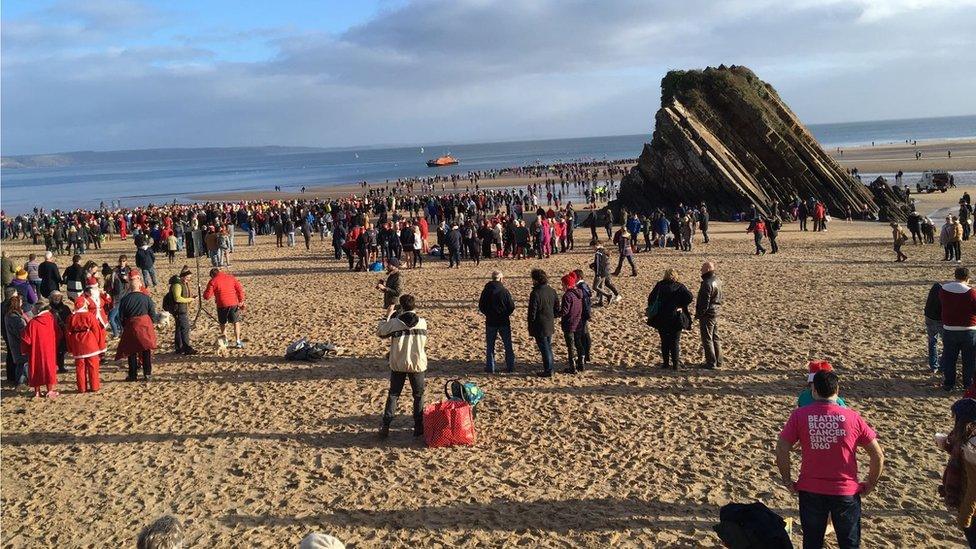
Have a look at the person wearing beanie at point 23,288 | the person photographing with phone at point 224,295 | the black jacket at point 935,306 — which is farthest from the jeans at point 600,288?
the person wearing beanie at point 23,288

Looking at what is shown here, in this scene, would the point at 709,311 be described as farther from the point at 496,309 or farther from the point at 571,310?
the point at 496,309

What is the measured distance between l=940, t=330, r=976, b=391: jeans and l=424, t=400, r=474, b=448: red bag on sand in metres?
6.11

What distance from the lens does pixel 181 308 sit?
1227 cm

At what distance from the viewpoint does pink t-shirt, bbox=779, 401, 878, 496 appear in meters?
4.66

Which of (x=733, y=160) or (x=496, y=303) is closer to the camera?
(x=496, y=303)

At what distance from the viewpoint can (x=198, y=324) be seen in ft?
49.9

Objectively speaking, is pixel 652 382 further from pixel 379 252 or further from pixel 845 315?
pixel 379 252

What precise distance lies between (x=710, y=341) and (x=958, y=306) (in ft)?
10.7

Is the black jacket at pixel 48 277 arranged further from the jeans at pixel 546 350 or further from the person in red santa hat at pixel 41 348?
the jeans at pixel 546 350

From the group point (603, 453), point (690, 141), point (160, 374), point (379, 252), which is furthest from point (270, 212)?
point (603, 453)

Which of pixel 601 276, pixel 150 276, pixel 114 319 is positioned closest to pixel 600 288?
pixel 601 276

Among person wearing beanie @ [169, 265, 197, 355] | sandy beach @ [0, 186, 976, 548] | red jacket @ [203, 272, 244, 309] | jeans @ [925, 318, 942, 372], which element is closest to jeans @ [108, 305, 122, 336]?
sandy beach @ [0, 186, 976, 548]

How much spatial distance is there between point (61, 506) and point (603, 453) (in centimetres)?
568

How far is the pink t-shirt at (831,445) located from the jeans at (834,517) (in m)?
0.06
